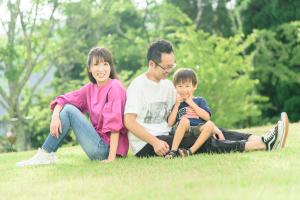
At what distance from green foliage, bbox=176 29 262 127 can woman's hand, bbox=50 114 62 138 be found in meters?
12.8

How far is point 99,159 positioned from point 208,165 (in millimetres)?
1543

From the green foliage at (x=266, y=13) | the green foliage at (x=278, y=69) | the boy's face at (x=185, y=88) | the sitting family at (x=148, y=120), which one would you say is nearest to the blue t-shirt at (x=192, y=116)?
the sitting family at (x=148, y=120)

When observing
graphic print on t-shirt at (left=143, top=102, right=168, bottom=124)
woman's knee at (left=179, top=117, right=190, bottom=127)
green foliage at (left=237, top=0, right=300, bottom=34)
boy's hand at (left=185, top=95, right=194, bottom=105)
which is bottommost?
woman's knee at (left=179, top=117, right=190, bottom=127)

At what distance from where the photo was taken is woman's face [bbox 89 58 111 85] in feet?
20.7

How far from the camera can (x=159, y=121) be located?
6.42 m

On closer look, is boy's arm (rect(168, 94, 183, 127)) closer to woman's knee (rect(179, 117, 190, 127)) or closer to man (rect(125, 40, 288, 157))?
man (rect(125, 40, 288, 157))

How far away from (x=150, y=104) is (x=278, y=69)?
1628 cm

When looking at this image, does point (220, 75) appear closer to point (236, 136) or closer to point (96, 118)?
point (236, 136)

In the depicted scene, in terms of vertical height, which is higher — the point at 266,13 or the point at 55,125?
the point at 266,13

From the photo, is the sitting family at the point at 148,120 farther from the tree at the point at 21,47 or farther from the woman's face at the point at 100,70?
the tree at the point at 21,47

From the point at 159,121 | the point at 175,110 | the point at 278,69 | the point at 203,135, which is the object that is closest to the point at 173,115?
the point at 175,110

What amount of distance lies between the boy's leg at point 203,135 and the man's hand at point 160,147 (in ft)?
0.90

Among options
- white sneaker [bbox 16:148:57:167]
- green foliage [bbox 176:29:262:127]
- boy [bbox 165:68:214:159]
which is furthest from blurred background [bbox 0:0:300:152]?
boy [bbox 165:68:214:159]

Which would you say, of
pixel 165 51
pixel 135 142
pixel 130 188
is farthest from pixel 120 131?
pixel 130 188
